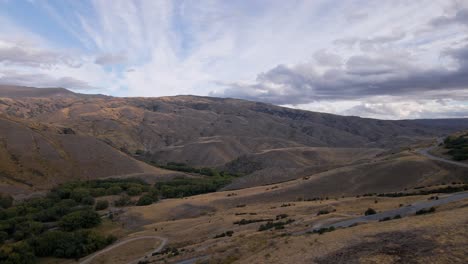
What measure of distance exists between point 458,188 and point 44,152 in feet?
307

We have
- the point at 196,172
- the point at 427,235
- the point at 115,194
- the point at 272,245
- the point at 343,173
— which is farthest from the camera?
the point at 196,172

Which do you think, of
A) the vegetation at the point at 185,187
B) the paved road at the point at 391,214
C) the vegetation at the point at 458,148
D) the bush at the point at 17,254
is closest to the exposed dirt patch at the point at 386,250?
the paved road at the point at 391,214

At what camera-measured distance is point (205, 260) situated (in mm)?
23312

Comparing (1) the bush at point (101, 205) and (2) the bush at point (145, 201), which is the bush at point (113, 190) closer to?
(1) the bush at point (101, 205)

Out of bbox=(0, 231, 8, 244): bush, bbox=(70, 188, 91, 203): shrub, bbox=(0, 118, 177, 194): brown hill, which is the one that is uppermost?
bbox=(0, 118, 177, 194): brown hill

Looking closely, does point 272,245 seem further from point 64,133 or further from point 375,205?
point 64,133

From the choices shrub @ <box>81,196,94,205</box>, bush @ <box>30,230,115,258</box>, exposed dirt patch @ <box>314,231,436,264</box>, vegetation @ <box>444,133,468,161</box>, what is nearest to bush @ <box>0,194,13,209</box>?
shrub @ <box>81,196,94,205</box>

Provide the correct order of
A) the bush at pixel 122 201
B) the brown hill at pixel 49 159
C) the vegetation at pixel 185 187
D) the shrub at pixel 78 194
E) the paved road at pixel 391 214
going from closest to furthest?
the paved road at pixel 391 214, the bush at pixel 122 201, the shrub at pixel 78 194, the vegetation at pixel 185 187, the brown hill at pixel 49 159

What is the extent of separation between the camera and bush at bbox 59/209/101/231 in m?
49.4

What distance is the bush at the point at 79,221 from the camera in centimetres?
4943

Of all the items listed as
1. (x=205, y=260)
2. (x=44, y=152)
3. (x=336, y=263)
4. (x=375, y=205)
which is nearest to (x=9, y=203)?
(x=44, y=152)

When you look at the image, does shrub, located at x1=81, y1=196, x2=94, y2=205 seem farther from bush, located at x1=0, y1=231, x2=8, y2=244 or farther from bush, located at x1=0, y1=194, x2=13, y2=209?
bush, located at x1=0, y1=231, x2=8, y2=244

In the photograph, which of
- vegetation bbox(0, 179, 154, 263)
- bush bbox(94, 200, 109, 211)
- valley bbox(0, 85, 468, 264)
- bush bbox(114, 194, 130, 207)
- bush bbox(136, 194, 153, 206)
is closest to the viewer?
valley bbox(0, 85, 468, 264)

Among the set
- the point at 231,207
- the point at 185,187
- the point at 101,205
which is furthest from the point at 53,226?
the point at 185,187
